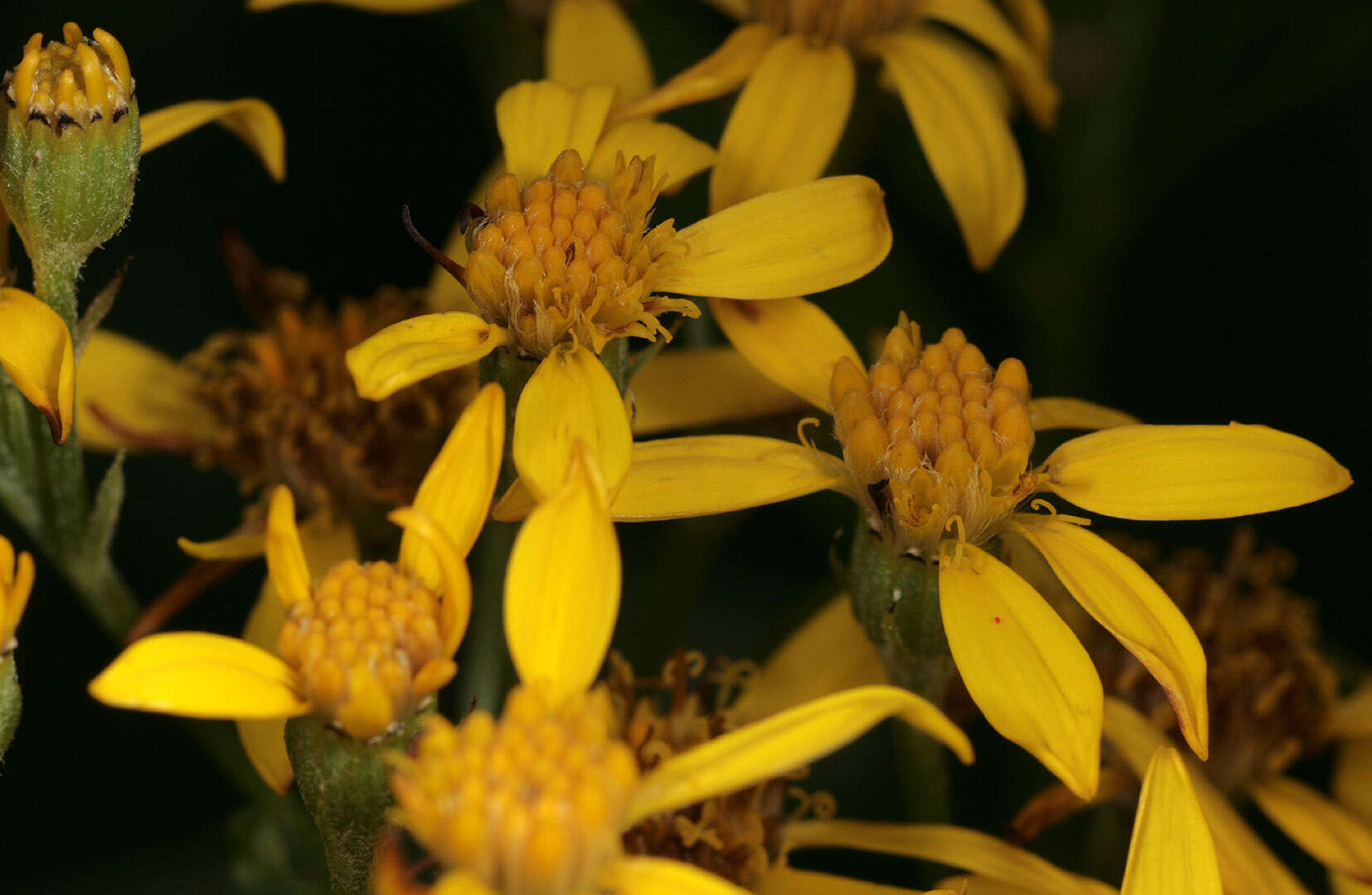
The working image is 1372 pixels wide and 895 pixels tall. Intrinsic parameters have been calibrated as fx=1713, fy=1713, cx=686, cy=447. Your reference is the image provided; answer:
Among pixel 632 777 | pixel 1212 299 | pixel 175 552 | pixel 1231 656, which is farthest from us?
pixel 1212 299

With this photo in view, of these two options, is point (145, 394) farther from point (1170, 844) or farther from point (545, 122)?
point (1170, 844)

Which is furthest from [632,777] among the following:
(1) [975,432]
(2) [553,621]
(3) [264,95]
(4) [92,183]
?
(3) [264,95]

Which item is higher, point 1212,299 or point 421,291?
point 1212,299

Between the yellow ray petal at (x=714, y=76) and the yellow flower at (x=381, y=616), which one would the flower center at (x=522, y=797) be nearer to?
the yellow flower at (x=381, y=616)

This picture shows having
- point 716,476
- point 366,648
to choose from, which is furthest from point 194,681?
point 716,476

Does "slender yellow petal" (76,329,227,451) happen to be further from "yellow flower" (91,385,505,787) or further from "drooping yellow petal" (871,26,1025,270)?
"drooping yellow petal" (871,26,1025,270)

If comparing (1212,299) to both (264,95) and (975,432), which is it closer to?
(975,432)

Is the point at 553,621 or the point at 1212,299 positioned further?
the point at 1212,299

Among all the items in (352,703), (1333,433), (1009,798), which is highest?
(1333,433)
